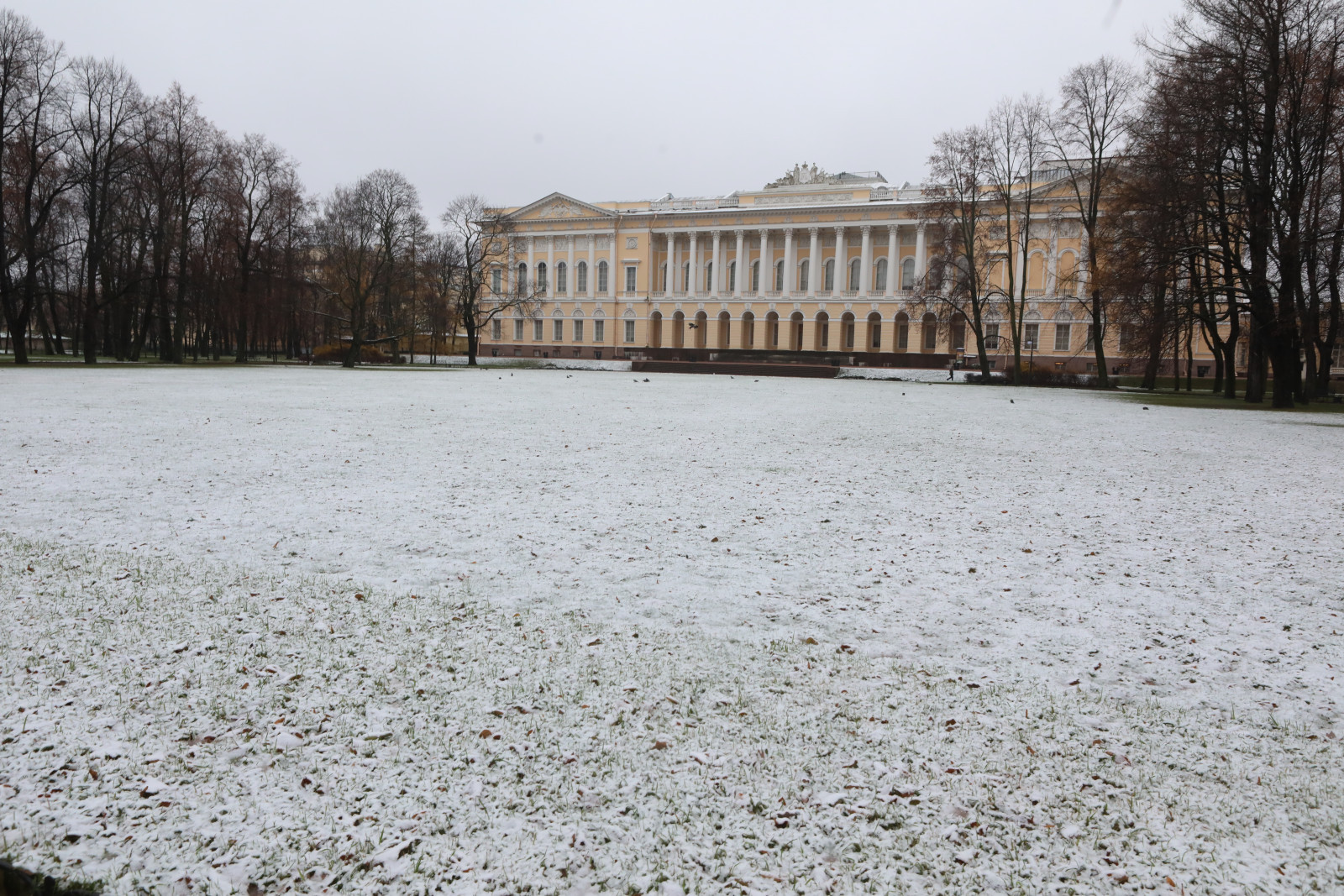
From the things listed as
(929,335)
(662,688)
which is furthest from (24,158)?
(929,335)

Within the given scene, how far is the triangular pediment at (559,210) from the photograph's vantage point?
7838 cm

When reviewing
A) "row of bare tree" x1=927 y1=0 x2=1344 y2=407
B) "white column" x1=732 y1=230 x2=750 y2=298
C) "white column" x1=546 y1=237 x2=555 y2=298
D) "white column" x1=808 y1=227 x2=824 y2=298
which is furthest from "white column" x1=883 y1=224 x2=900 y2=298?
"row of bare tree" x1=927 y1=0 x2=1344 y2=407

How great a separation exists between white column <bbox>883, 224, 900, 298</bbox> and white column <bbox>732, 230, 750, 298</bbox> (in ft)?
43.7

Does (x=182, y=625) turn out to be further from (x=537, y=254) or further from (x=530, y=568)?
(x=537, y=254)

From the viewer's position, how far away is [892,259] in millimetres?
71312

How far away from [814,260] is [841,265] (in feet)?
8.65

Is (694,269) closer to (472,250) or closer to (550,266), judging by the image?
(550,266)

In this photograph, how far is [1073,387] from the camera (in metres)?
39.8

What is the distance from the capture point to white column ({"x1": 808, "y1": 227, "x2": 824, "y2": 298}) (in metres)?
74.4

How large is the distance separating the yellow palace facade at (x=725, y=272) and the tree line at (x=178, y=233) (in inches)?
839

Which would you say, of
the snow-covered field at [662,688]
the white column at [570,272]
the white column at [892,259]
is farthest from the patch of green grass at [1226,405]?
the white column at [570,272]

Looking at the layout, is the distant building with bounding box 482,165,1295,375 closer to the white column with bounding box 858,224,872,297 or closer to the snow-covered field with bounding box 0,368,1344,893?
the white column with bounding box 858,224,872,297

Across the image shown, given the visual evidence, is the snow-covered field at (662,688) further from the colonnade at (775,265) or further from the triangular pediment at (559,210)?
the triangular pediment at (559,210)

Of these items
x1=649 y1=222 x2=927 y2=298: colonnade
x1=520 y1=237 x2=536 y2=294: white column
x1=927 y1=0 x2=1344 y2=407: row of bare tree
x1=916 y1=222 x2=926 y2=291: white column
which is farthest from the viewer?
x1=520 y1=237 x2=536 y2=294: white column
